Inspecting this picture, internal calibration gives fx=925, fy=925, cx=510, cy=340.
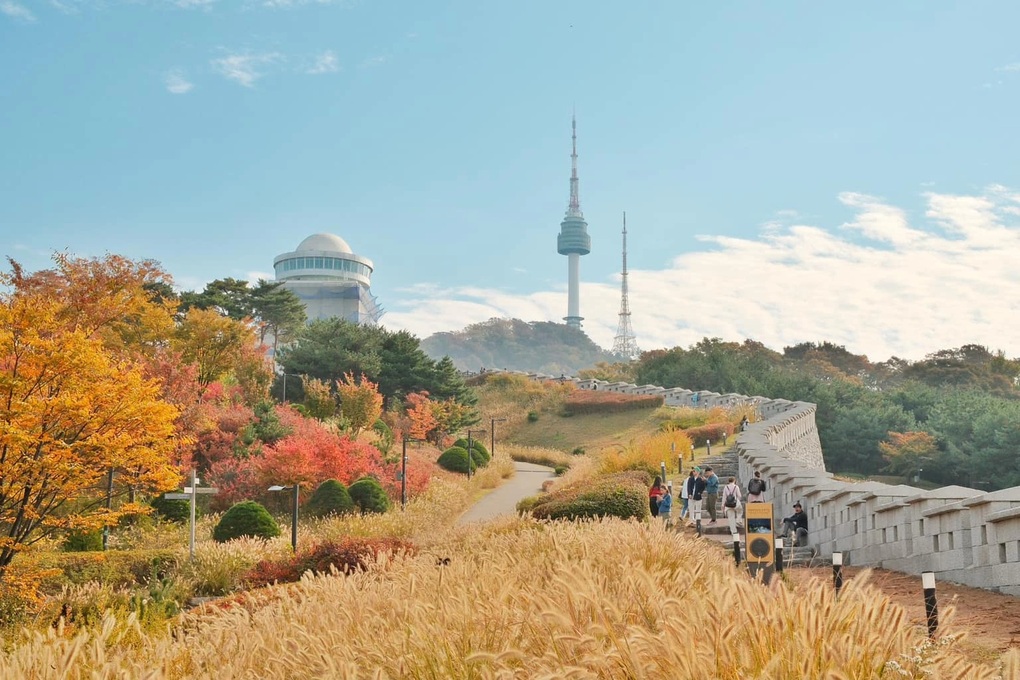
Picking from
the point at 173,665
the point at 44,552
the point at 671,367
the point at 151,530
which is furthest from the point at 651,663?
the point at 671,367

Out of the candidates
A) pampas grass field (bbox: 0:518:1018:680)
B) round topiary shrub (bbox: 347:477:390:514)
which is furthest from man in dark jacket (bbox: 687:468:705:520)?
pampas grass field (bbox: 0:518:1018:680)

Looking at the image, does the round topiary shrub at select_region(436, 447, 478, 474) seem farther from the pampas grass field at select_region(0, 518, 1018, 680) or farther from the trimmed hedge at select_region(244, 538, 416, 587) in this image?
the pampas grass field at select_region(0, 518, 1018, 680)

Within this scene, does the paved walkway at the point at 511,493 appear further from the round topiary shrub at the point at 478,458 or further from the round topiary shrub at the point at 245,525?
the round topiary shrub at the point at 245,525

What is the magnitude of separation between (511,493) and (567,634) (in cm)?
2808

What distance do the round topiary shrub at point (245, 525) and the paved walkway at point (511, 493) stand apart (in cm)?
481

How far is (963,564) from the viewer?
10.7m

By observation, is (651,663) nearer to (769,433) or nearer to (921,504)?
(921,504)

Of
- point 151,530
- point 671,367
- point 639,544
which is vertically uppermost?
point 671,367

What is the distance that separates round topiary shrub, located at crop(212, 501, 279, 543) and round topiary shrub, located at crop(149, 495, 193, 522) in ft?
14.3

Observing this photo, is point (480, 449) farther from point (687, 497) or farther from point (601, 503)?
point (601, 503)

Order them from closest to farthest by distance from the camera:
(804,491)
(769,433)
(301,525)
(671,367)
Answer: (804,491) → (301,525) → (769,433) → (671,367)

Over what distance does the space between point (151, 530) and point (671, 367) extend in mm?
55418

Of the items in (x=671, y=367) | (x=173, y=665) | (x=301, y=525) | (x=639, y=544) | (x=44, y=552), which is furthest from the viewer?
(x=671, y=367)

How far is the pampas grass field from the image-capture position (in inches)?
170
